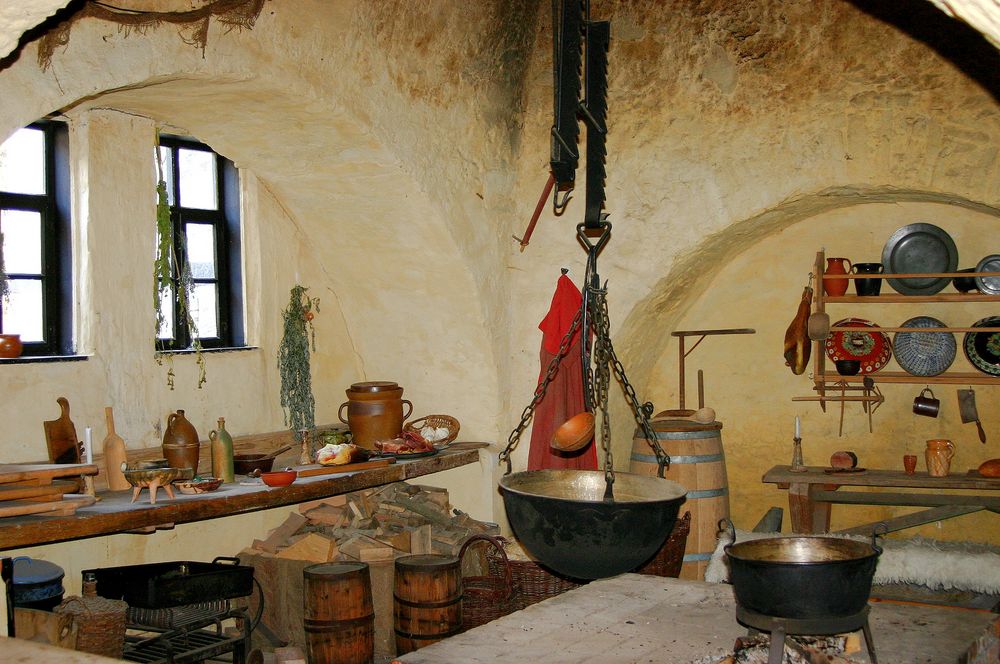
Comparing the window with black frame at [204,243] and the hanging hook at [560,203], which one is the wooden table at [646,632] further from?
the window with black frame at [204,243]

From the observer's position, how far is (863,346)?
541cm

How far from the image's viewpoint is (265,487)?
416cm

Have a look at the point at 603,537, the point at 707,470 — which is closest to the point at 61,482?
the point at 603,537

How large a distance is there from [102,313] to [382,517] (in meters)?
1.66

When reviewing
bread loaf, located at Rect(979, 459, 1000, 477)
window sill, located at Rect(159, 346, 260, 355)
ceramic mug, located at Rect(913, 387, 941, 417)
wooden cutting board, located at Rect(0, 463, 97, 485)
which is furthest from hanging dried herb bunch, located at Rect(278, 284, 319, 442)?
bread loaf, located at Rect(979, 459, 1000, 477)

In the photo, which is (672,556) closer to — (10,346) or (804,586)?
(804,586)

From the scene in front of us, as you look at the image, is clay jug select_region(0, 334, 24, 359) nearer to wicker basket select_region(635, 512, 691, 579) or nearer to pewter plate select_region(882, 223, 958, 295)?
wicker basket select_region(635, 512, 691, 579)

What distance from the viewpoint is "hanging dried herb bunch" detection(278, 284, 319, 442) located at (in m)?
5.18

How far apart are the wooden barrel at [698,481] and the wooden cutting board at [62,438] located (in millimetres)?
2686

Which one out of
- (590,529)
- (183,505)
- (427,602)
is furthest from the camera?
(427,602)

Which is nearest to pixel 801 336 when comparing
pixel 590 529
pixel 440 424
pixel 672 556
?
pixel 672 556

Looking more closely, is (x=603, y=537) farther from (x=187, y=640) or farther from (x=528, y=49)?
(x=528, y=49)

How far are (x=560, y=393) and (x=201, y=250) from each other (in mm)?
1980

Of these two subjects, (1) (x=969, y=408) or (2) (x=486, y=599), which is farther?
(1) (x=969, y=408)
